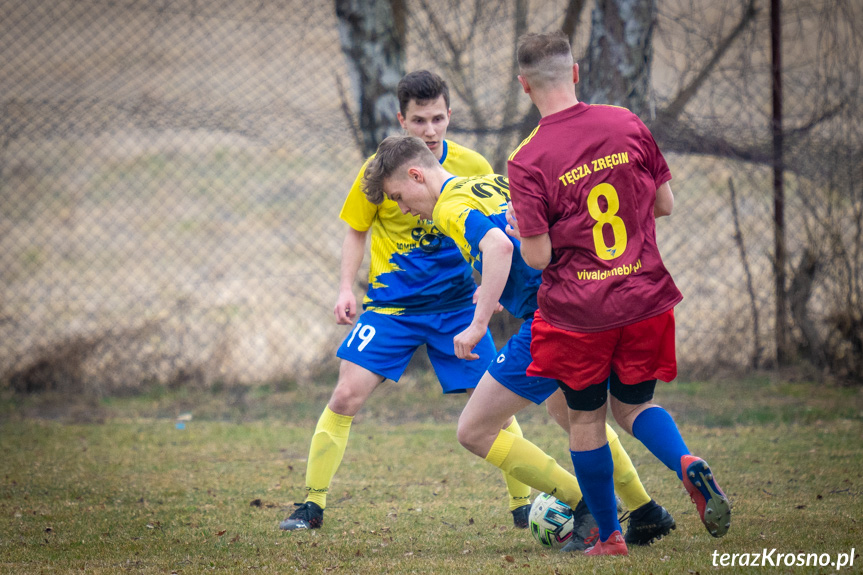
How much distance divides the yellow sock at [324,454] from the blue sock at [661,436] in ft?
4.67

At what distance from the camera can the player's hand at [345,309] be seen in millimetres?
3725

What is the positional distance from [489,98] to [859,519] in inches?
177

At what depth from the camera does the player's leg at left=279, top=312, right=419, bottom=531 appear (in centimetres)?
372

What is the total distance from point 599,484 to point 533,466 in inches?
18.4

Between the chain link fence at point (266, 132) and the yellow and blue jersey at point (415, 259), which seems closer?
the yellow and blue jersey at point (415, 259)

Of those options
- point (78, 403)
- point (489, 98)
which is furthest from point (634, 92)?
point (78, 403)

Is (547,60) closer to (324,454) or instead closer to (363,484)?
(324,454)

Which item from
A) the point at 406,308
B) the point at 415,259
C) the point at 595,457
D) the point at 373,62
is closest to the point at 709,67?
the point at 373,62

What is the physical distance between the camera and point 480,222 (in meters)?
2.90

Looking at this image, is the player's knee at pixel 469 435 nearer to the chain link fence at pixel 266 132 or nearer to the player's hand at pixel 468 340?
the player's hand at pixel 468 340

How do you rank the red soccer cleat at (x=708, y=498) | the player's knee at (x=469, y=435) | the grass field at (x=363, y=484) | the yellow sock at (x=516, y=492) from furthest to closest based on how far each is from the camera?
the yellow sock at (x=516, y=492)
the player's knee at (x=469, y=435)
the grass field at (x=363, y=484)
the red soccer cleat at (x=708, y=498)

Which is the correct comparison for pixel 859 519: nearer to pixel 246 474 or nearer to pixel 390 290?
pixel 390 290

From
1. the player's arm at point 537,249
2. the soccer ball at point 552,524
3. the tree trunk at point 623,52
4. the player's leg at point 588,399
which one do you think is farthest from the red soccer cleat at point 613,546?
the tree trunk at point 623,52

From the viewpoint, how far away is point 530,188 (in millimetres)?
2623
